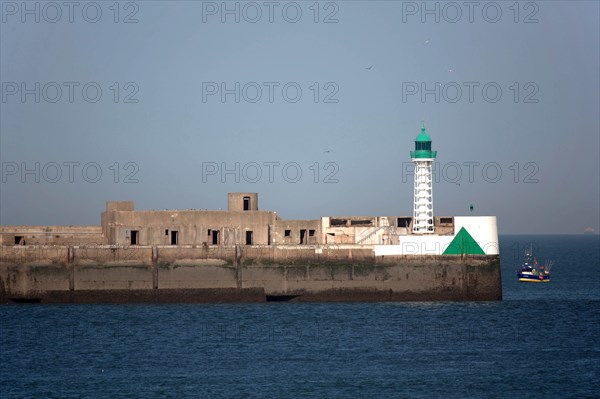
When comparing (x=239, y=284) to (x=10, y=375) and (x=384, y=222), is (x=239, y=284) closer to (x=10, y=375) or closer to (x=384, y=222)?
(x=384, y=222)

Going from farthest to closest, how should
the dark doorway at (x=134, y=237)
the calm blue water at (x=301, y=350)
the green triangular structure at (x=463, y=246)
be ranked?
the dark doorway at (x=134, y=237) < the green triangular structure at (x=463, y=246) < the calm blue water at (x=301, y=350)

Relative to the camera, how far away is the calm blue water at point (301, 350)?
42.0m

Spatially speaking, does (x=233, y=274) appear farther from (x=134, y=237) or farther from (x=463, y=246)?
(x=463, y=246)

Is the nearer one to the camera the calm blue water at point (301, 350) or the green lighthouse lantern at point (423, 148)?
the calm blue water at point (301, 350)

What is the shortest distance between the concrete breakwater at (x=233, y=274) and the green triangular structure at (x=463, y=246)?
0.27 metres

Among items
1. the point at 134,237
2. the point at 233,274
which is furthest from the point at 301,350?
the point at 134,237

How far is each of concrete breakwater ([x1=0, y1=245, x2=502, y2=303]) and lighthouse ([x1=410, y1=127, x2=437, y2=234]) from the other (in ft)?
8.97

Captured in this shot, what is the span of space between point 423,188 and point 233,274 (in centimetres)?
A: 1079

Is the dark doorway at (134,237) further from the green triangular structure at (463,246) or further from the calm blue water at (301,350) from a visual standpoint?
the green triangular structure at (463,246)

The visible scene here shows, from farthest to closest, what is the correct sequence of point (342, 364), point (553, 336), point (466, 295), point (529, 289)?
1. point (529, 289)
2. point (466, 295)
3. point (553, 336)
4. point (342, 364)

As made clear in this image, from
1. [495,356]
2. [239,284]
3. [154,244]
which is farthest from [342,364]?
[154,244]

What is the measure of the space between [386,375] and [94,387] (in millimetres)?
10097

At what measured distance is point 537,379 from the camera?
4397 cm

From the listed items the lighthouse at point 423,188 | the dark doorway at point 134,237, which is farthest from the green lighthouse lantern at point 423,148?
the dark doorway at point 134,237
